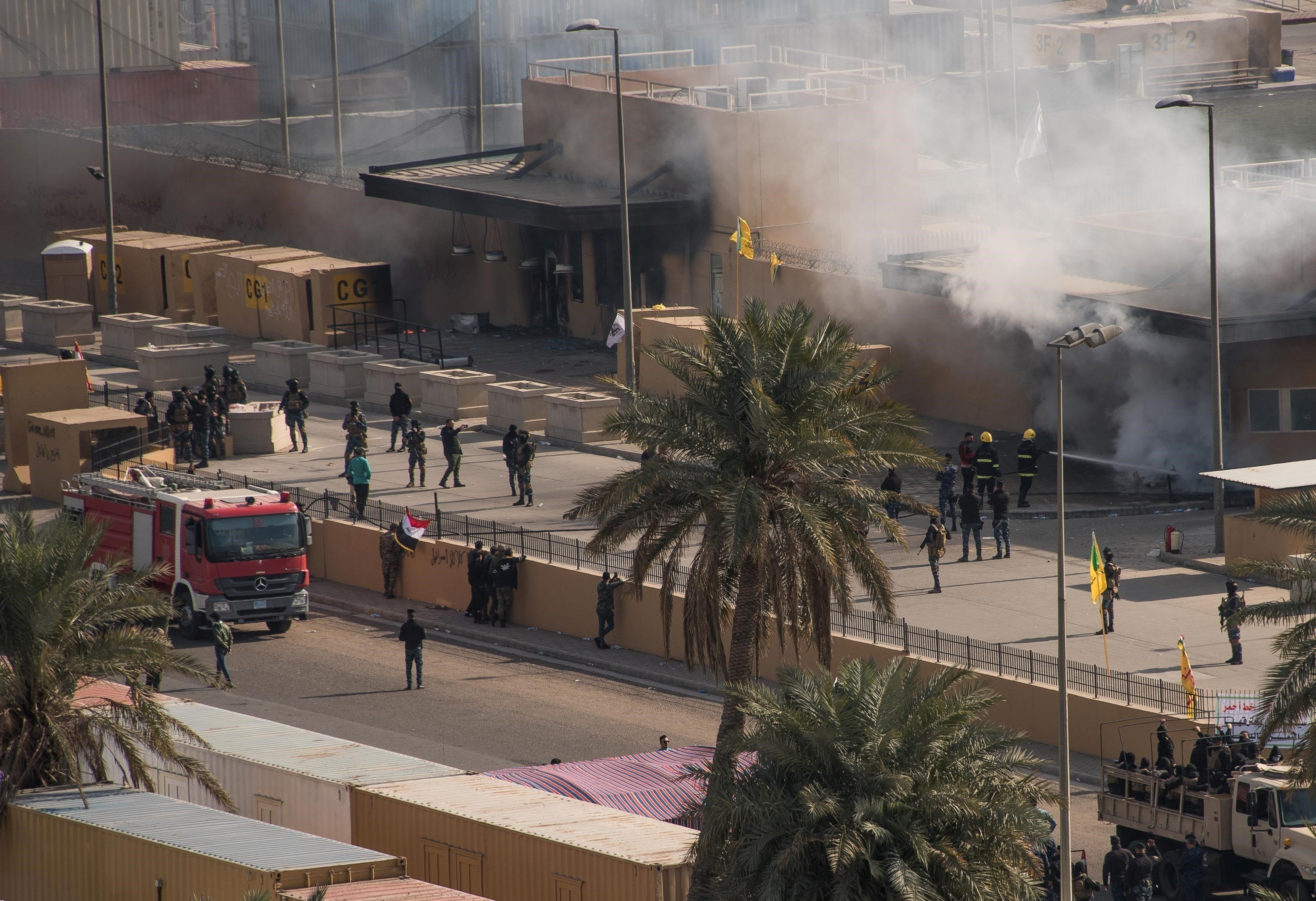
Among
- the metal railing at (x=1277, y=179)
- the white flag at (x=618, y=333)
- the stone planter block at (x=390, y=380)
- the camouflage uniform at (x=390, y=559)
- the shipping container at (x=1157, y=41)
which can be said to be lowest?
the camouflage uniform at (x=390, y=559)

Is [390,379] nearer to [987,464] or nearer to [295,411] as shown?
[295,411]

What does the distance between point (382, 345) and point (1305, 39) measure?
153ft

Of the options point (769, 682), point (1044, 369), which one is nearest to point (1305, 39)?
point (1044, 369)

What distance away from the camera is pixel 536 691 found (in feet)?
94.1

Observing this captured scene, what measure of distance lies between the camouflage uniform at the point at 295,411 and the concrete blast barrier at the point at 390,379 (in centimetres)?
331

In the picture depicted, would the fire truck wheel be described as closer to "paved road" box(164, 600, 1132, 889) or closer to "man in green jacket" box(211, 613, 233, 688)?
"paved road" box(164, 600, 1132, 889)

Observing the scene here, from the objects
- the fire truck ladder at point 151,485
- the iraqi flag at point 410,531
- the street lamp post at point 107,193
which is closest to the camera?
the fire truck ladder at point 151,485

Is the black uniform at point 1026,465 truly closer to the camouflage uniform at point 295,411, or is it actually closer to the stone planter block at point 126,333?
the camouflage uniform at point 295,411

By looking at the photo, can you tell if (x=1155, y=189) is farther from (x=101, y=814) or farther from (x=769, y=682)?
(x=101, y=814)

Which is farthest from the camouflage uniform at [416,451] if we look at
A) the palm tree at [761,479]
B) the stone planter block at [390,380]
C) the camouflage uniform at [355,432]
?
the palm tree at [761,479]

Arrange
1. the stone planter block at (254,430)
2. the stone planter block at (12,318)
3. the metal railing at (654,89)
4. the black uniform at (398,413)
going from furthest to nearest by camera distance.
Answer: the stone planter block at (12,318) → the metal railing at (654,89) → the stone planter block at (254,430) → the black uniform at (398,413)

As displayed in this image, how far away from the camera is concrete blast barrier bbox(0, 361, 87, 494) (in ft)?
132

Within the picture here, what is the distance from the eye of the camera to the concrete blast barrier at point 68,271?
56.3 m

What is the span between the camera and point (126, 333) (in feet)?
165
